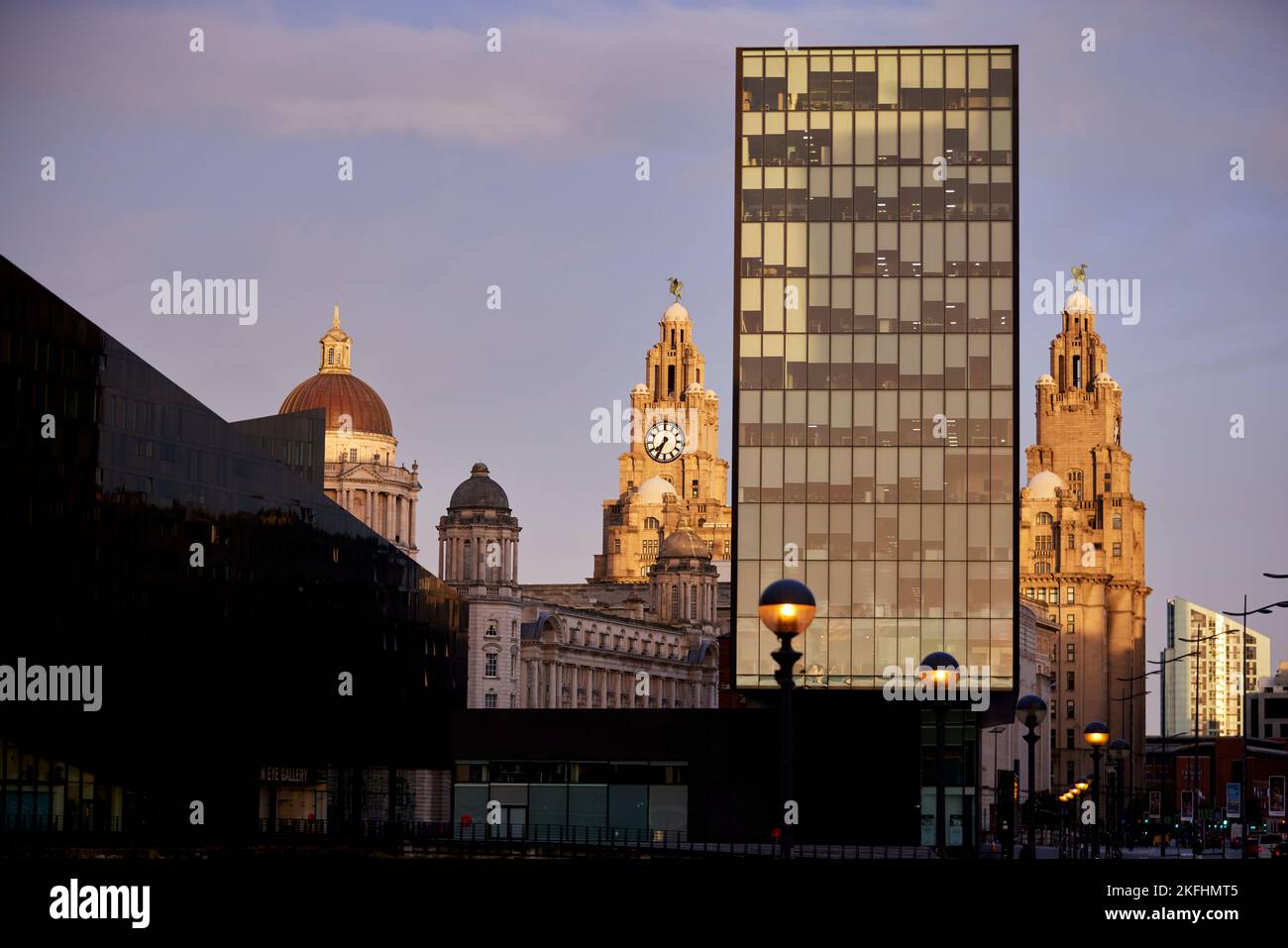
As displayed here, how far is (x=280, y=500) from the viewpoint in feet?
367

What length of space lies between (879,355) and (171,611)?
110ft

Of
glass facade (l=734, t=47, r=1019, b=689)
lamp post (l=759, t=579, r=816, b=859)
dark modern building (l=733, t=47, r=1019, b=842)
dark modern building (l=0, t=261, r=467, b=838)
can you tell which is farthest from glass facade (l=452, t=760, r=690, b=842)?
lamp post (l=759, t=579, r=816, b=859)

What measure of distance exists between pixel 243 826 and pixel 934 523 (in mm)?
34404

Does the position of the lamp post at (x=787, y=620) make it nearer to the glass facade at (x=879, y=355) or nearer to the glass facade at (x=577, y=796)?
the glass facade at (x=879, y=355)

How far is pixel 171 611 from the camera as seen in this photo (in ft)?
337

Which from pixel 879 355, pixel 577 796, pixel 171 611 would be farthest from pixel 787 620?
pixel 577 796

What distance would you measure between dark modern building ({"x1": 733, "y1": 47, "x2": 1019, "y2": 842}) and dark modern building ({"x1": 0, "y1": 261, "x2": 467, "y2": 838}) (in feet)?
80.6

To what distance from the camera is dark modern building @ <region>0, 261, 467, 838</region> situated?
3740 inches

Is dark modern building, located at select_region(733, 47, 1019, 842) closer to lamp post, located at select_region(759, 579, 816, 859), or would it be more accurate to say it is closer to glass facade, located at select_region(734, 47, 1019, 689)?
glass facade, located at select_region(734, 47, 1019, 689)

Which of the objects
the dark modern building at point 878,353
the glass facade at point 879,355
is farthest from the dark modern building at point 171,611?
the glass facade at point 879,355

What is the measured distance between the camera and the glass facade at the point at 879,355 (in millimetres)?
98438

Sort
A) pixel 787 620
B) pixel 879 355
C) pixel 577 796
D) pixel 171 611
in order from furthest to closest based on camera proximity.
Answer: pixel 577 796, pixel 171 611, pixel 879 355, pixel 787 620

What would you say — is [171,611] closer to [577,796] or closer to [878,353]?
[577,796]
